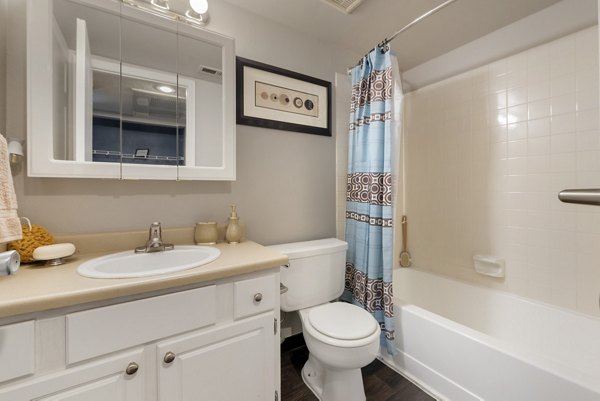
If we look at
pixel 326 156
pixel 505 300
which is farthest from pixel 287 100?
pixel 505 300

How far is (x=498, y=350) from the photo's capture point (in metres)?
1.15

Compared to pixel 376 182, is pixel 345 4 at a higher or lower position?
higher

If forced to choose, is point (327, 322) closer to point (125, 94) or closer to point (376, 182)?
point (376, 182)

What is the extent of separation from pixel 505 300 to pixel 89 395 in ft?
7.36

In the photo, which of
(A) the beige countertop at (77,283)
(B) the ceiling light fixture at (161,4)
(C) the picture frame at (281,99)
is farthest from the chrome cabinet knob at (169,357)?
(B) the ceiling light fixture at (161,4)

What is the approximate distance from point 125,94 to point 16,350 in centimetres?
107

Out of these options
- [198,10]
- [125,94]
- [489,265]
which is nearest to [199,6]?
[198,10]

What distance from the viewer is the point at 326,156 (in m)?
1.93

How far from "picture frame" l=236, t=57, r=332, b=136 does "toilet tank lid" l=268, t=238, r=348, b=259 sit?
782mm

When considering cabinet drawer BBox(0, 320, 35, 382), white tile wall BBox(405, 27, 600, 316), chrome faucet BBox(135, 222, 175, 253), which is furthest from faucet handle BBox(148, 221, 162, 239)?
white tile wall BBox(405, 27, 600, 316)

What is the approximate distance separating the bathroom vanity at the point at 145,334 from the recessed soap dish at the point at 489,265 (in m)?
1.58

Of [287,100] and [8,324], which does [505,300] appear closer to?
[287,100]

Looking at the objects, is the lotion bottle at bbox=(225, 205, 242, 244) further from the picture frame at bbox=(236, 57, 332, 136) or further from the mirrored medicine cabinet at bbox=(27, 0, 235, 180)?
the picture frame at bbox=(236, 57, 332, 136)

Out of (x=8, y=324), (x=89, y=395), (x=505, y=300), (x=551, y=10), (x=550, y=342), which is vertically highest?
(x=551, y=10)
